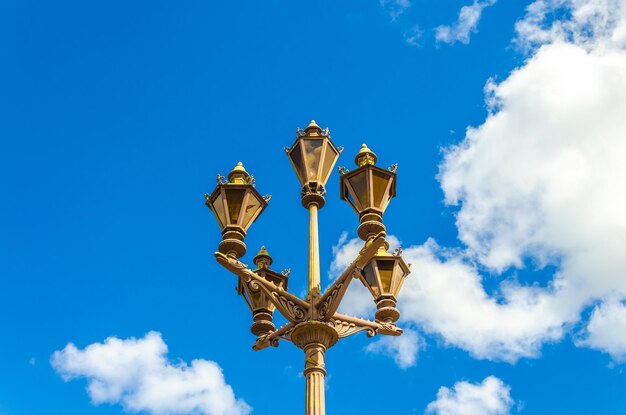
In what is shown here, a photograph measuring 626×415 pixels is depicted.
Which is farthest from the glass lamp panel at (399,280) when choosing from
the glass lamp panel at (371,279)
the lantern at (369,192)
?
the lantern at (369,192)

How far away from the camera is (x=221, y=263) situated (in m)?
8.94

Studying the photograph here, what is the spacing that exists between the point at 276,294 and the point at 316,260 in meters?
0.69

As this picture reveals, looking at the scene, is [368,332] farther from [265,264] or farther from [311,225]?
[265,264]

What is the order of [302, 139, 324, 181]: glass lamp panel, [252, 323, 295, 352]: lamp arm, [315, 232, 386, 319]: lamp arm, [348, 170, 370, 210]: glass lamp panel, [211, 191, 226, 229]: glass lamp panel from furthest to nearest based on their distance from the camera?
[302, 139, 324, 181]: glass lamp panel < [348, 170, 370, 210]: glass lamp panel < [211, 191, 226, 229]: glass lamp panel < [252, 323, 295, 352]: lamp arm < [315, 232, 386, 319]: lamp arm

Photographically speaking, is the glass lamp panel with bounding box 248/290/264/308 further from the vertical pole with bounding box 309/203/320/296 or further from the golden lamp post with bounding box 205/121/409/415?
the vertical pole with bounding box 309/203/320/296

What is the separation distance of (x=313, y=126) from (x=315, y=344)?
303 centimetres

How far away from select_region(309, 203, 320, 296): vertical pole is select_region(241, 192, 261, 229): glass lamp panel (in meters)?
0.68

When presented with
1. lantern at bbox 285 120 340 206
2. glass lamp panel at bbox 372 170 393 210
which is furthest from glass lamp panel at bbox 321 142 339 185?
glass lamp panel at bbox 372 170 393 210

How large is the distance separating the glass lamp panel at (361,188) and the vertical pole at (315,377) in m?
1.85

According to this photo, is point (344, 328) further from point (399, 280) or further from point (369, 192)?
point (369, 192)

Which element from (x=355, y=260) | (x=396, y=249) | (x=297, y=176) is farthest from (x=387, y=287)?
(x=297, y=176)

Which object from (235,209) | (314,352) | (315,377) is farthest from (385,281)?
(235,209)

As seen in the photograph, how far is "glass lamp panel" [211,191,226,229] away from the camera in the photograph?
9195 mm

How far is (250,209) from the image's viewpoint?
9367mm
